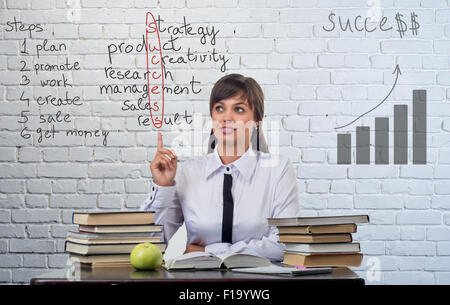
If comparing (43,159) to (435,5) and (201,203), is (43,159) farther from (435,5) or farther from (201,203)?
(435,5)

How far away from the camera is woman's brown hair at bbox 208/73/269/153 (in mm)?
2725

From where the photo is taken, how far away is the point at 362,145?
2949 mm

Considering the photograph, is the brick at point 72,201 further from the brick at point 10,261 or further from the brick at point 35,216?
the brick at point 10,261

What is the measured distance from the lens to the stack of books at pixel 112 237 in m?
1.73

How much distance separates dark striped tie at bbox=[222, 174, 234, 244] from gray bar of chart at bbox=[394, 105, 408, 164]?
3.19 feet

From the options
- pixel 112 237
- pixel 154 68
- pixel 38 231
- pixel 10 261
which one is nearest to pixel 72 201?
pixel 38 231

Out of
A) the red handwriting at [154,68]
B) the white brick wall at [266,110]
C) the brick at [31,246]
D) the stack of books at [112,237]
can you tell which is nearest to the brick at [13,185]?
the white brick wall at [266,110]

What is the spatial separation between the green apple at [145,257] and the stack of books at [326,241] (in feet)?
1.39

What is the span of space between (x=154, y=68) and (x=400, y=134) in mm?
1334

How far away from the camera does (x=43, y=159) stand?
2951 millimetres

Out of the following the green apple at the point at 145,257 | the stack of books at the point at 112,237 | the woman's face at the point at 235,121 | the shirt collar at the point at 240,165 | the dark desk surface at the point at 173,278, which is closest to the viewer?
the dark desk surface at the point at 173,278

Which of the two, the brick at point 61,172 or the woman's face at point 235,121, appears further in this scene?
the brick at point 61,172

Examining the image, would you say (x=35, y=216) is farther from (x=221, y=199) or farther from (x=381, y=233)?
(x=381, y=233)
